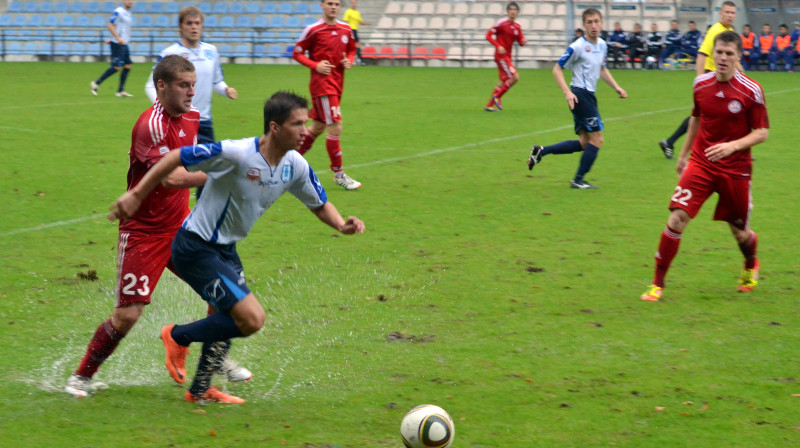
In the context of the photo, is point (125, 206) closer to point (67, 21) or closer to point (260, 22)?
point (260, 22)

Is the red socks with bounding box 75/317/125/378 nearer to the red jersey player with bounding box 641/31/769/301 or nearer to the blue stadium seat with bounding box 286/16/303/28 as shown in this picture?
the red jersey player with bounding box 641/31/769/301

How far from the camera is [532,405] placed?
16.2 ft

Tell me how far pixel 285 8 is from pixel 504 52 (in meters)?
21.5

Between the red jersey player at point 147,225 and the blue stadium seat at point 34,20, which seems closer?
the red jersey player at point 147,225

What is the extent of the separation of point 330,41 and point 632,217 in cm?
436

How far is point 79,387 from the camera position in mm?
5070

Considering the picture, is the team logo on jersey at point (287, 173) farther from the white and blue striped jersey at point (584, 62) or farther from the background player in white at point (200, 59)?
the white and blue striped jersey at point (584, 62)

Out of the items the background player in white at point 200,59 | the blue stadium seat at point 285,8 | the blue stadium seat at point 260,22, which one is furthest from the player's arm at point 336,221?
the blue stadium seat at point 285,8

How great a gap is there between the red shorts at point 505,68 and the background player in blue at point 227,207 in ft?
49.5

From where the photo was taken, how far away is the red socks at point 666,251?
22.7 feet

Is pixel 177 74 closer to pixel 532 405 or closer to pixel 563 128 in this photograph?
pixel 532 405

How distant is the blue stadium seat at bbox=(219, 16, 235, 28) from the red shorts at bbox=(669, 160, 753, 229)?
113 ft

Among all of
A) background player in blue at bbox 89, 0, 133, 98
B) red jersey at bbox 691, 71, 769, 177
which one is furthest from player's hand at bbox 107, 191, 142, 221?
background player in blue at bbox 89, 0, 133, 98

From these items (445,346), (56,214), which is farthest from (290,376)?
(56,214)
